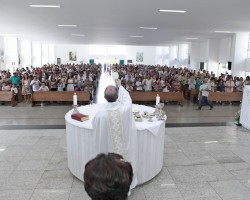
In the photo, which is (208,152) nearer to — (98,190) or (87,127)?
(87,127)

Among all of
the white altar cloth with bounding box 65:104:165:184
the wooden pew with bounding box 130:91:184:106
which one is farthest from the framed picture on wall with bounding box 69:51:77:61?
the white altar cloth with bounding box 65:104:165:184

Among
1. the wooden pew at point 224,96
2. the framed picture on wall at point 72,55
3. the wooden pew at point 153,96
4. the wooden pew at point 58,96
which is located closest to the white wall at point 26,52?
the framed picture on wall at point 72,55

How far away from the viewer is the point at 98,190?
131cm

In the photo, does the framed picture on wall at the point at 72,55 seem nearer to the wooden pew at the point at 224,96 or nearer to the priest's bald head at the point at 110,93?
the wooden pew at the point at 224,96

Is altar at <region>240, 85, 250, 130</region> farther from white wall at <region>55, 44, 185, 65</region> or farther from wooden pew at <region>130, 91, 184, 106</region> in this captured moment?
white wall at <region>55, 44, 185, 65</region>

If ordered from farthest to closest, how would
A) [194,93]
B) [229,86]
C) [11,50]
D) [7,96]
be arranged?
[11,50] < [194,93] < [229,86] < [7,96]

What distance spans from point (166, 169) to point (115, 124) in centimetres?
220

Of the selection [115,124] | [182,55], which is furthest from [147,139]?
[182,55]

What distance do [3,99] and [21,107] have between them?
983 millimetres

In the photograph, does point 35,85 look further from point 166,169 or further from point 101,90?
point 166,169

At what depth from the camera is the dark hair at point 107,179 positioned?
1309 millimetres

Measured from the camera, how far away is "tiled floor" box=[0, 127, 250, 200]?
172 inches

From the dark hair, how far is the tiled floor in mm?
3124

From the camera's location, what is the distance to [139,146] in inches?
174
